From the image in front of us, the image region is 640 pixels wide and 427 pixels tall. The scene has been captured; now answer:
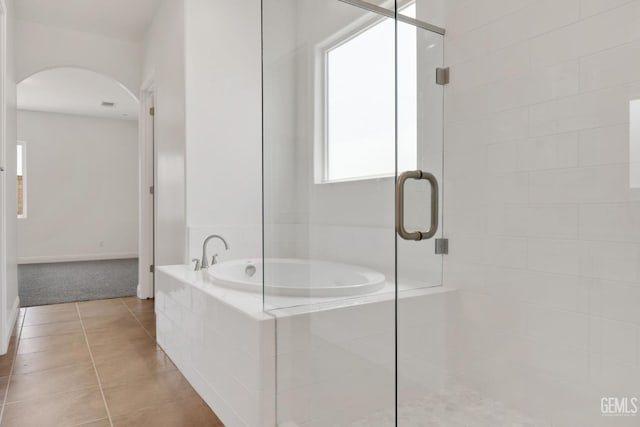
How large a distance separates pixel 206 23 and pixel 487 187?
245cm

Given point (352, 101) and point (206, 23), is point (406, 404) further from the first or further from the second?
point (206, 23)

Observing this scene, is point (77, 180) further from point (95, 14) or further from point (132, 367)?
point (132, 367)

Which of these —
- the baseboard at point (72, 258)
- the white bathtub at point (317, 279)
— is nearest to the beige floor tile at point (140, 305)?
the white bathtub at point (317, 279)

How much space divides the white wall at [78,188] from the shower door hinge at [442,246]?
776cm

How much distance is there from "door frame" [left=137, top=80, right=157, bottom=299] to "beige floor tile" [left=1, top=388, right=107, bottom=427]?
2.41 meters

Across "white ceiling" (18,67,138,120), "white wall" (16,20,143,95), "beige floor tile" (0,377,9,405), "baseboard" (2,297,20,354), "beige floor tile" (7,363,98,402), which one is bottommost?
"beige floor tile" (7,363,98,402)

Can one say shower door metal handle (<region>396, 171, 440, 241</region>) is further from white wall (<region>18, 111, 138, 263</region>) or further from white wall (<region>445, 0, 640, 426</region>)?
white wall (<region>18, 111, 138, 263</region>)

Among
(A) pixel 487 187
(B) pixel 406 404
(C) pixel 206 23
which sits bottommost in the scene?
(B) pixel 406 404

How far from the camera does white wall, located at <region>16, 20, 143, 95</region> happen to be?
4094mm

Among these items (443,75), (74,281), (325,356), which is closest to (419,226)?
(325,356)

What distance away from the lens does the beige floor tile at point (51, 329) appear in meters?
3.18

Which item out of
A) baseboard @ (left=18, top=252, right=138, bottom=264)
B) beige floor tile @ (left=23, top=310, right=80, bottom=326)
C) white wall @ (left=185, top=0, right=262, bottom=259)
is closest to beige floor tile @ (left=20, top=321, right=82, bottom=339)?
beige floor tile @ (left=23, top=310, right=80, bottom=326)

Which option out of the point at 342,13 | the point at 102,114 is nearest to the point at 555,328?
the point at 342,13

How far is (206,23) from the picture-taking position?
10.4ft
